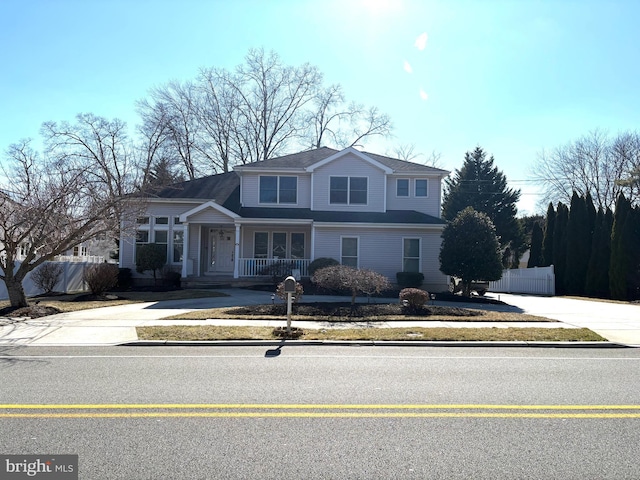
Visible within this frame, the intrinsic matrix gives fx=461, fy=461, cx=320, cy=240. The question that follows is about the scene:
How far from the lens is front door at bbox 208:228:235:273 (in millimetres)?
25312

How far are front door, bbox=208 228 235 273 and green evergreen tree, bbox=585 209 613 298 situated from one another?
2097 centimetres

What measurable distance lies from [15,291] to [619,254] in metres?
28.2

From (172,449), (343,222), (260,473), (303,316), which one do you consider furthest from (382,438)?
(343,222)

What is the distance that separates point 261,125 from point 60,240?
3073 cm

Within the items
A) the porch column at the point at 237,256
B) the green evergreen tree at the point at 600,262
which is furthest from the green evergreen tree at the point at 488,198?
the porch column at the point at 237,256

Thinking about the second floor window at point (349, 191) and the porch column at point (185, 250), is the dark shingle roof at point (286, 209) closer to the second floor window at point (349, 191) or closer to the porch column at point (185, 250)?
the second floor window at point (349, 191)

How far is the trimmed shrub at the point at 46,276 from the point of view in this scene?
2012 centimetres

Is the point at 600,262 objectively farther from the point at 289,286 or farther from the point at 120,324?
the point at 120,324

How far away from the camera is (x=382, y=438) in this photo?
175 inches

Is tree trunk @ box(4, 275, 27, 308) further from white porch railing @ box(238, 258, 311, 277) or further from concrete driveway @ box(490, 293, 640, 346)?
concrete driveway @ box(490, 293, 640, 346)

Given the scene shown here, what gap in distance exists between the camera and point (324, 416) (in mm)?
5059

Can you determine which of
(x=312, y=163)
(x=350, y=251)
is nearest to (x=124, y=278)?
(x=312, y=163)

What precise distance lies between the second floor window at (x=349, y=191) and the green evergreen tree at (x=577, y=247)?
14.4 m

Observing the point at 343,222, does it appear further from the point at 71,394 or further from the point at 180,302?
the point at 71,394
